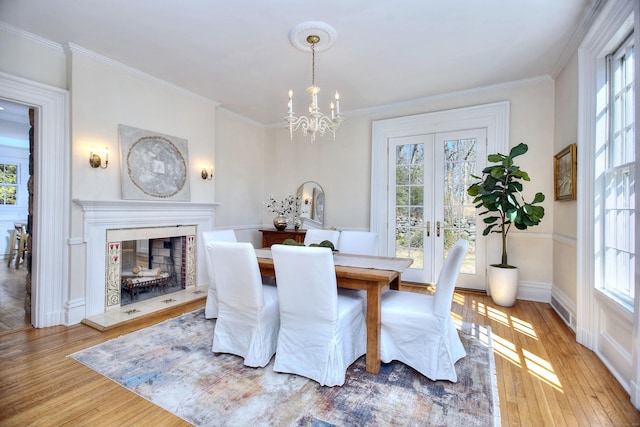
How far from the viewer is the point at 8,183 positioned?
22.1ft

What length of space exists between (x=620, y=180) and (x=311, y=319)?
247 centimetres

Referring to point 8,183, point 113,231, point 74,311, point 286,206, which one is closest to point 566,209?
point 286,206

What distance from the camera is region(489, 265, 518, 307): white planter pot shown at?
3.53m

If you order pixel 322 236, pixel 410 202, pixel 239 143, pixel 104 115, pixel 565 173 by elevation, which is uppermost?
pixel 239 143

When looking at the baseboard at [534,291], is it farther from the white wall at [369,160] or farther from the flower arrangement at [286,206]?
the flower arrangement at [286,206]

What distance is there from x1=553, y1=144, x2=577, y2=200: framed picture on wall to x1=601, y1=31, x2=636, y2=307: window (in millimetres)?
431

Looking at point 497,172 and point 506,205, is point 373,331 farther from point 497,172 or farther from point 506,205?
point 497,172

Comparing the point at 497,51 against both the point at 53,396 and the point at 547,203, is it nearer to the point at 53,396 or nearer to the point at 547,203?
the point at 547,203

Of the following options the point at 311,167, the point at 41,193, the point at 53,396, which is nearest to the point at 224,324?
the point at 53,396

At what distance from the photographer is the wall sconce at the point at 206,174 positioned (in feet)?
14.2

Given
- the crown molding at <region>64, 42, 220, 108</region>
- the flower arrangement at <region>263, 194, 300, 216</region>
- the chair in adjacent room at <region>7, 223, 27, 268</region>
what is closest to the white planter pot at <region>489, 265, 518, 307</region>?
the flower arrangement at <region>263, 194, 300, 216</region>

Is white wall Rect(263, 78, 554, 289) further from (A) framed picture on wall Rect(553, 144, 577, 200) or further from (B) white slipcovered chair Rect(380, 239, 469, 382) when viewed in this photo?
(B) white slipcovered chair Rect(380, 239, 469, 382)

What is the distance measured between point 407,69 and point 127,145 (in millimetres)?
3297

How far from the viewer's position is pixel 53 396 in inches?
73.7
